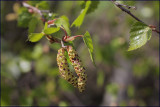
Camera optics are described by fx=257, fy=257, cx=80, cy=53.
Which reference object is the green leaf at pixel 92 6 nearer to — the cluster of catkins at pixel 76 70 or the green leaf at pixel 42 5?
the green leaf at pixel 42 5

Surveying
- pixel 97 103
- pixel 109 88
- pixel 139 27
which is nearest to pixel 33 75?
pixel 109 88

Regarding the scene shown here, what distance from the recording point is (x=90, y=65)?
Result: 482cm

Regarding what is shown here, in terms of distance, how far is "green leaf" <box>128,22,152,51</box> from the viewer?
98 cm

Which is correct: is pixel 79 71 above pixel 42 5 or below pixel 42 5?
above

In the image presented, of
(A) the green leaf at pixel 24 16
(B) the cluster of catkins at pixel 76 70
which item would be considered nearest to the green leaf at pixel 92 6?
(A) the green leaf at pixel 24 16

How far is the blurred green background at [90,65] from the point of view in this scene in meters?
2.35

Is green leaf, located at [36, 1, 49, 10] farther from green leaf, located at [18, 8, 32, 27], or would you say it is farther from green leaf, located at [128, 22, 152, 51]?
green leaf, located at [128, 22, 152, 51]

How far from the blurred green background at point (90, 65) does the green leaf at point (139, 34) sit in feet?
0.95

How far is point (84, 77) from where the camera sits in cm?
89

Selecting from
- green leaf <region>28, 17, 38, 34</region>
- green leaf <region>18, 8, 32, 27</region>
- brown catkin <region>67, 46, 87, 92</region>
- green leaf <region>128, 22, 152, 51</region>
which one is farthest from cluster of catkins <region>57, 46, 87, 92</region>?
green leaf <region>18, 8, 32, 27</region>

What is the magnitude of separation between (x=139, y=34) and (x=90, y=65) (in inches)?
151

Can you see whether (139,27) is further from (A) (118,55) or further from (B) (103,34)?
(B) (103,34)

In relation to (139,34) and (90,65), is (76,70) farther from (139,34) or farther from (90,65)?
(90,65)

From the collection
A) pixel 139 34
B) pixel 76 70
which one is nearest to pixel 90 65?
pixel 139 34
